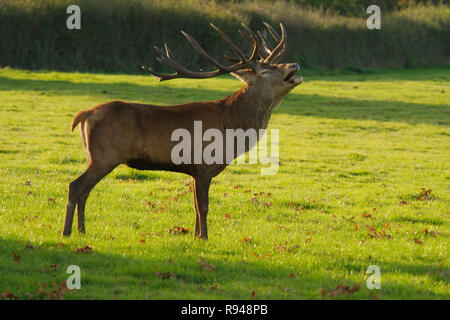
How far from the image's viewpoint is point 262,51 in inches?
365

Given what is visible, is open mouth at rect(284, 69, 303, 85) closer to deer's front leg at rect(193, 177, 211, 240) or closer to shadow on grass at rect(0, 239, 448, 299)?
deer's front leg at rect(193, 177, 211, 240)

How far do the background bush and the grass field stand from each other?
11854mm

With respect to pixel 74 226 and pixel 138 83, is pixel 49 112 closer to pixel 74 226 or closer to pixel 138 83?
pixel 138 83

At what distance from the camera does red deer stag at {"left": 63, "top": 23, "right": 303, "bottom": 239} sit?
777 cm

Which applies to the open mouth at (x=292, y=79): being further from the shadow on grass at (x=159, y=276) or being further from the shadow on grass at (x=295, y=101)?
the shadow on grass at (x=295, y=101)

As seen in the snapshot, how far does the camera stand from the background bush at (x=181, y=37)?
3203 centimetres

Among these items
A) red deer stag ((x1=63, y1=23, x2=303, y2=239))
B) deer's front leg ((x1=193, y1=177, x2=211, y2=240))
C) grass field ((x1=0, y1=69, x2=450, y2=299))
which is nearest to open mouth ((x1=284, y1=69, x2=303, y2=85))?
red deer stag ((x1=63, y1=23, x2=303, y2=239))

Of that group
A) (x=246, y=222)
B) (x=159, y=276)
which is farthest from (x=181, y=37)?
(x=159, y=276)

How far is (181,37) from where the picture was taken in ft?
120

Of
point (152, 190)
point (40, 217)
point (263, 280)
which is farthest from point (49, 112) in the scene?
point (263, 280)

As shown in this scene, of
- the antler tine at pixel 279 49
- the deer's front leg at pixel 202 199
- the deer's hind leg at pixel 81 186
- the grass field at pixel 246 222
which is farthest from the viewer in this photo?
the antler tine at pixel 279 49

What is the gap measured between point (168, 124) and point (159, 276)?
87.6 inches

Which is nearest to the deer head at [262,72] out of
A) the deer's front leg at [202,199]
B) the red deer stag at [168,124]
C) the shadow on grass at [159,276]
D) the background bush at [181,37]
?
the red deer stag at [168,124]

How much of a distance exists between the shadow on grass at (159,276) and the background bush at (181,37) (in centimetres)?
2663
